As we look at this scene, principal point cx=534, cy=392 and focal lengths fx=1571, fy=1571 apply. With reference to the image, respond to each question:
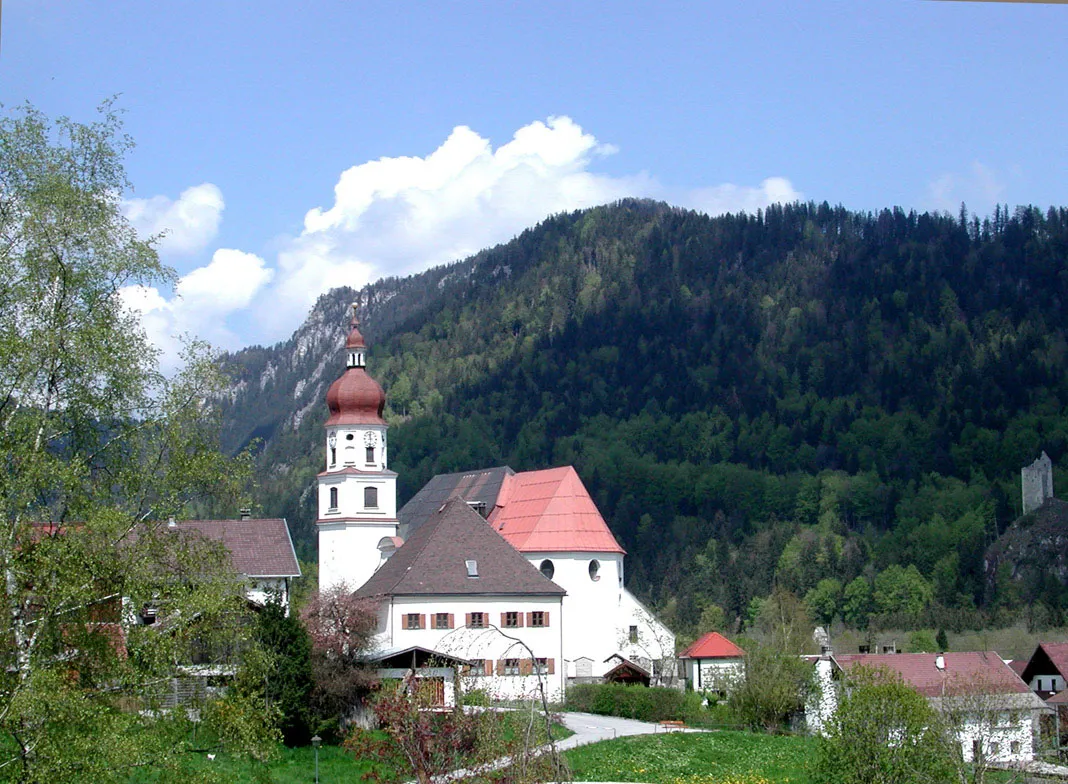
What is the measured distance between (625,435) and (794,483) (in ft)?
76.5

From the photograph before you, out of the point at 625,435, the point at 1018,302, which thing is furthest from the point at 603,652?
the point at 1018,302

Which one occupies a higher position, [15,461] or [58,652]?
[15,461]

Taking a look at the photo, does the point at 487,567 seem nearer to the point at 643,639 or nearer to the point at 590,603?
the point at 590,603

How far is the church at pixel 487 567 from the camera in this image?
50844 millimetres

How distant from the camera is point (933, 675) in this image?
1860 inches

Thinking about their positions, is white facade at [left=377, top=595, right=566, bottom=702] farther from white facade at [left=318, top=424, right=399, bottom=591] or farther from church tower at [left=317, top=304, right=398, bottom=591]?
church tower at [left=317, top=304, right=398, bottom=591]

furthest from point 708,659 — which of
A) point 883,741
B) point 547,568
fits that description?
point 883,741

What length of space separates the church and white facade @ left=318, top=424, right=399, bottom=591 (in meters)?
0.04

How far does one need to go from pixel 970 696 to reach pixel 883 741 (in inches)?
280

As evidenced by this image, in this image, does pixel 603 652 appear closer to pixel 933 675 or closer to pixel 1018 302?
pixel 933 675

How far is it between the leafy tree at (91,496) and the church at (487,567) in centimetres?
2515

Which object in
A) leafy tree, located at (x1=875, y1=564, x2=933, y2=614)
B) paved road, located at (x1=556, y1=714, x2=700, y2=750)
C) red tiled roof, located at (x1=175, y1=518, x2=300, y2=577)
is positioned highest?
red tiled roof, located at (x1=175, y1=518, x2=300, y2=577)

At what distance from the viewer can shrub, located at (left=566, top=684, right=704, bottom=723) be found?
1795 inches

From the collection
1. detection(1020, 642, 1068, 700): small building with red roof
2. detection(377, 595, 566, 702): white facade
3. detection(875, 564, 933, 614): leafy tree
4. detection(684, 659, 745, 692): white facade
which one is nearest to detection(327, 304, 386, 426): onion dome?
detection(377, 595, 566, 702): white facade
